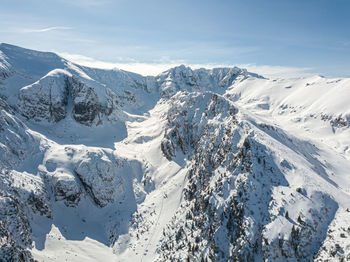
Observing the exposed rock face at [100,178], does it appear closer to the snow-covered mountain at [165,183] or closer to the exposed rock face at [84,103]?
the snow-covered mountain at [165,183]

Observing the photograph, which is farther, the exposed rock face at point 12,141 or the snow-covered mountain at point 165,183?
the exposed rock face at point 12,141

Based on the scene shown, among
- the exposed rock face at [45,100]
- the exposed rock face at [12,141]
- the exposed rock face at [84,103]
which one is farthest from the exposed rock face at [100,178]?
the exposed rock face at [45,100]

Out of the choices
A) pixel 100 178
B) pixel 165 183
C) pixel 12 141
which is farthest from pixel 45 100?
pixel 165 183

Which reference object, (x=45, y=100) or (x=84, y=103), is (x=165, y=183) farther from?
(x=45, y=100)

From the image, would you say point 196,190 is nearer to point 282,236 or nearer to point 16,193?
point 282,236

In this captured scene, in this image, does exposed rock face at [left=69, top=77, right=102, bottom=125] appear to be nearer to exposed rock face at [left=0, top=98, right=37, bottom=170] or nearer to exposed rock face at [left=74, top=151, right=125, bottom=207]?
exposed rock face at [left=0, top=98, right=37, bottom=170]

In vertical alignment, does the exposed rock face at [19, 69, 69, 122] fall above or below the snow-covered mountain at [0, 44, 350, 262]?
above

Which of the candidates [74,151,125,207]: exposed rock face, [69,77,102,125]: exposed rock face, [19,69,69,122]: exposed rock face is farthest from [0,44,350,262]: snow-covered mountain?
[69,77,102,125]: exposed rock face

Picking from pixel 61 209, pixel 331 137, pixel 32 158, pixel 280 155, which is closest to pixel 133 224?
pixel 61 209

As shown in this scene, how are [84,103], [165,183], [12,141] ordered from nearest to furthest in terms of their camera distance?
[12,141] < [165,183] < [84,103]
